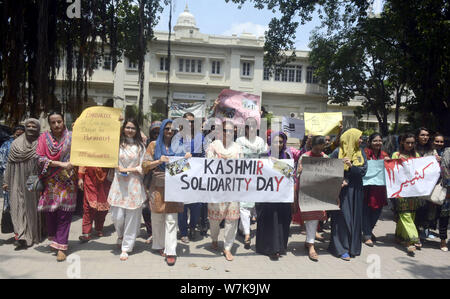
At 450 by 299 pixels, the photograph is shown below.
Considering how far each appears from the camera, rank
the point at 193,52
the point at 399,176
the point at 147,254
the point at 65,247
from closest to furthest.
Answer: the point at 65,247 < the point at 147,254 < the point at 399,176 < the point at 193,52

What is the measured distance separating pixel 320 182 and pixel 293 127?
265 cm

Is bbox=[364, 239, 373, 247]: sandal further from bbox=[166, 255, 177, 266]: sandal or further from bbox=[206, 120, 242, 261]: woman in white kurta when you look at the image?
bbox=[166, 255, 177, 266]: sandal

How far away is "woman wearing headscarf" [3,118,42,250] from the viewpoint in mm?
4426

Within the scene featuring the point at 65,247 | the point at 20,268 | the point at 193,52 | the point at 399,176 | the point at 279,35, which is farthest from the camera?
the point at 193,52

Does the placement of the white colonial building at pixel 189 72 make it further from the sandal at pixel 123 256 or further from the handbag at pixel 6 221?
the sandal at pixel 123 256

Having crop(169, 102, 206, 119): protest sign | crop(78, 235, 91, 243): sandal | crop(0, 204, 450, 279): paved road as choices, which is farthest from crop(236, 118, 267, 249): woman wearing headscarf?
crop(169, 102, 206, 119): protest sign

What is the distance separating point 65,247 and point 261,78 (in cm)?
2933

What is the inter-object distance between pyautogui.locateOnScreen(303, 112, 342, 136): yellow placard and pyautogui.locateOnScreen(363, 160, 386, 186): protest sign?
2.84 feet

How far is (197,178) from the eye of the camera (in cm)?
422

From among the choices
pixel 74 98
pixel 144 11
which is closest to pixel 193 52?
pixel 144 11

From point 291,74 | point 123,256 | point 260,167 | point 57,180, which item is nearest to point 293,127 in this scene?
point 260,167

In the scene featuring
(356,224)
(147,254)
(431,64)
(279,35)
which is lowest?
(147,254)

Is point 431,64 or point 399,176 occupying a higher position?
point 431,64

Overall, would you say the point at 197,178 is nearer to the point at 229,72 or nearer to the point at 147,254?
the point at 147,254
